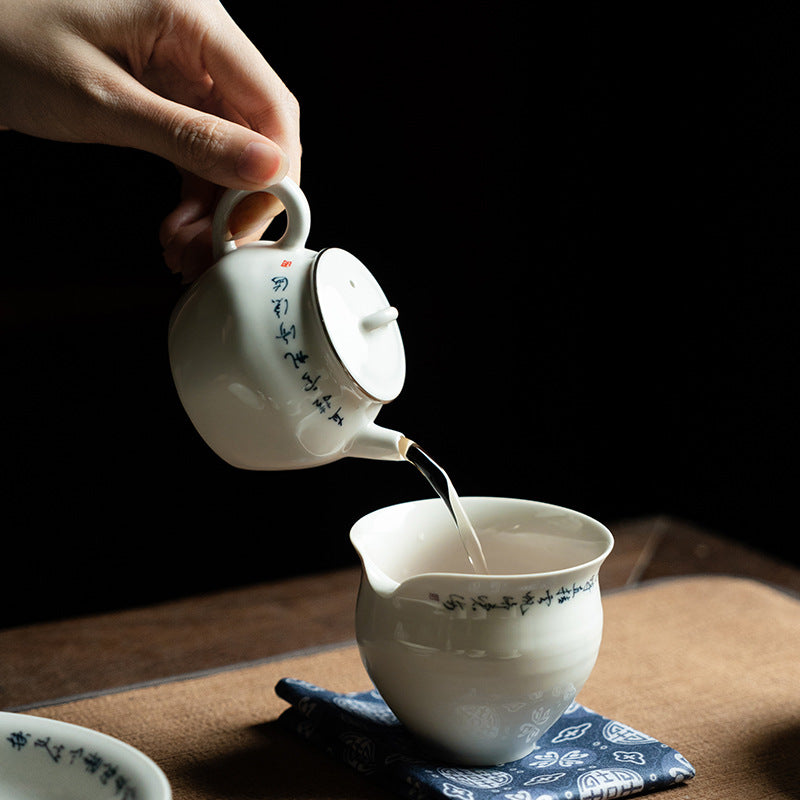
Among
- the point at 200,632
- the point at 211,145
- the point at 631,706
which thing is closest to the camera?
the point at 211,145

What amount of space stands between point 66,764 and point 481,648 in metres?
0.26

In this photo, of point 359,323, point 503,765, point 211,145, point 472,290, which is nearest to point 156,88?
point 211,145

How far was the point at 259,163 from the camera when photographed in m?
0.71

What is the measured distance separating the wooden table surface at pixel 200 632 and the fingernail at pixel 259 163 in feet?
1.47

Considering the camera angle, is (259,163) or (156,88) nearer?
(259,163)

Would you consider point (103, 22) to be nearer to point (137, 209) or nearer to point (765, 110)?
point (137, 209)

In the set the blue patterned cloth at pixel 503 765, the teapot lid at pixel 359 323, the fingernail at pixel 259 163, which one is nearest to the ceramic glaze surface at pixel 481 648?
the blue patterned cloth at pixel 503 765

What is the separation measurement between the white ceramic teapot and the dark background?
3.17ft

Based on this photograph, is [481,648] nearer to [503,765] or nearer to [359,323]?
[503,765]

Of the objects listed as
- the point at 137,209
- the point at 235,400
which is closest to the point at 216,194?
the point at 235,400

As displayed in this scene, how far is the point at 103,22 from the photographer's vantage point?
2.50 ft

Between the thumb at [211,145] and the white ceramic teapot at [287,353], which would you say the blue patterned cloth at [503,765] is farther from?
the thumb at [211,145]

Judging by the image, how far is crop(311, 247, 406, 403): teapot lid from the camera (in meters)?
0.68

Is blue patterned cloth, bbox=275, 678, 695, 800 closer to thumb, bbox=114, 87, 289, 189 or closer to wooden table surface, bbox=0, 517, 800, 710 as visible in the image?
wooden table surface, bbox=0, 517, 800, 710
